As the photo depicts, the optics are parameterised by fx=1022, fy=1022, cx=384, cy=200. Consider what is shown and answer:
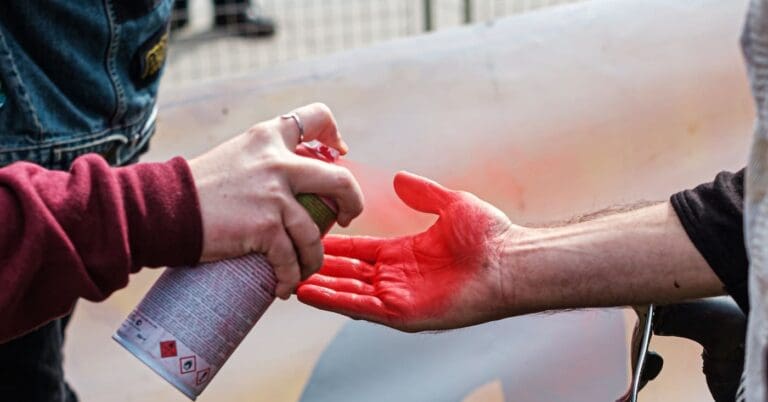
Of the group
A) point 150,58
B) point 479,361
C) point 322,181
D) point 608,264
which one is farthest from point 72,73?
point 479,361

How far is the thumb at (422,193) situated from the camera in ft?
4.90

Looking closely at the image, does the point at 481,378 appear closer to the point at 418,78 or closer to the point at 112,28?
the point at 418,78

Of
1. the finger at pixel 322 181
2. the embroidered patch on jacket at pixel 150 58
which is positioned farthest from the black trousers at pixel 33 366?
the finger at pixel 322 181

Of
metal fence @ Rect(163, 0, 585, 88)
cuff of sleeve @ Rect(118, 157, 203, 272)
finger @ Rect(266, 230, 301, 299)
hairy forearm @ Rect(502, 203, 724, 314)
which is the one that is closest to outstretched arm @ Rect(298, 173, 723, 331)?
hairy forearm @ Rect(502, 203, 724, 314)

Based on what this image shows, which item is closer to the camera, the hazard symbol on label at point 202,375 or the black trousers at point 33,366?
the hazard symbol on label at point 202,375

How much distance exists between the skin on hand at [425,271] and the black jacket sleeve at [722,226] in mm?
276

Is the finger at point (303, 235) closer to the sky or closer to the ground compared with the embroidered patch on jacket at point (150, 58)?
closer to the ground

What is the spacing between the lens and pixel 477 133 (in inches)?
80.7

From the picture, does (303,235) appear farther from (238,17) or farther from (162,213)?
(238,17)

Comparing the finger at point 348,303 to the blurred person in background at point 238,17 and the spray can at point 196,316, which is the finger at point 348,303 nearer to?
the spray can at point 196,316

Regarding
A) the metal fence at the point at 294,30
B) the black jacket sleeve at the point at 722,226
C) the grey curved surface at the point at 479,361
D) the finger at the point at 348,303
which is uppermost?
the black jacket sleeve at the point at 722,226

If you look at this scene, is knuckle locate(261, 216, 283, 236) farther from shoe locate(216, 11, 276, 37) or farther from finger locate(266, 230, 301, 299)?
shoe locate(216, 11, 276, 37)

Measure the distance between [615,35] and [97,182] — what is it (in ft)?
4.63

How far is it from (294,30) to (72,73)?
3462 millimetres
